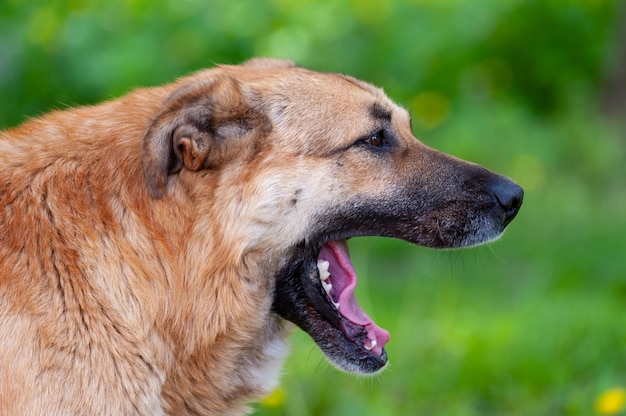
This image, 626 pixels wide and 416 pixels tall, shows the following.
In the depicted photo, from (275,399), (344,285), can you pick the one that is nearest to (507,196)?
(344,285)

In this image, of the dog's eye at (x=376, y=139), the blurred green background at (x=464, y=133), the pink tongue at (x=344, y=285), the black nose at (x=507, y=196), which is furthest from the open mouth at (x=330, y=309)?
the black nose at (x=507, y=196)

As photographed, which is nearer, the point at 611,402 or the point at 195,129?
the point at 195,129

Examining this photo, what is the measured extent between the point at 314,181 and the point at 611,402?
177 centimetres

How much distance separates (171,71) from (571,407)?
13.8 ft

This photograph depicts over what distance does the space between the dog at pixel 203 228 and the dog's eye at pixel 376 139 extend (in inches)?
0.4

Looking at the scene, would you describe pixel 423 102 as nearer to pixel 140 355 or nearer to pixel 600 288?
pixel 600 288

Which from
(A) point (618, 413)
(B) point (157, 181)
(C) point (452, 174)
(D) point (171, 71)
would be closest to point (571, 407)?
(A) point (618, 413)

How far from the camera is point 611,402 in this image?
12.9ft

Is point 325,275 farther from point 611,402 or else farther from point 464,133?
point 464,133

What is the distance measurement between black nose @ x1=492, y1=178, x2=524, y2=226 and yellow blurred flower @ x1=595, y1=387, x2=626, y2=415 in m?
1.07

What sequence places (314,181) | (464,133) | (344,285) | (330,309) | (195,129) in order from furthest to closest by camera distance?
(464,133), (344,285), (330,309), (314,181), (195,129)

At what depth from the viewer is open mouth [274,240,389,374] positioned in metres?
3.29

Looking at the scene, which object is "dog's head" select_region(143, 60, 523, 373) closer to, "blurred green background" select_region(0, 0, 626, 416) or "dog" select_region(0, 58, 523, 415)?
"dog" select_region(0, 58, 523, 415)

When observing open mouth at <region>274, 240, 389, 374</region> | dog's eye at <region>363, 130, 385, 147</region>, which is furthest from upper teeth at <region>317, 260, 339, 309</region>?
dog's eye at <region>363, 130, 385, 147</region>
